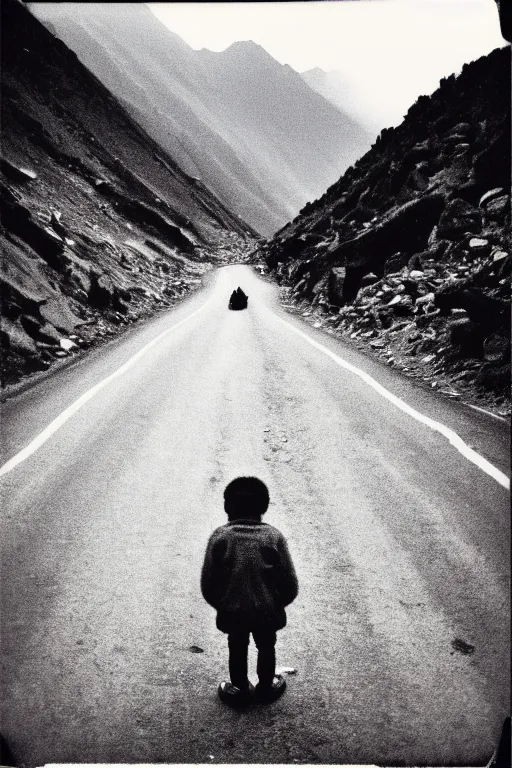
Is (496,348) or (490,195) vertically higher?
(490,195)

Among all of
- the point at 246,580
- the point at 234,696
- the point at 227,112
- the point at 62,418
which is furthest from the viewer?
the point at 227,112

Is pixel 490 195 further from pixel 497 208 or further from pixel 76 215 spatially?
pixel 76 215

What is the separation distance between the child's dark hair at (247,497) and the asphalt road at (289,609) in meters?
1.08

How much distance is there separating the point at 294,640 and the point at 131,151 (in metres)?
50.5

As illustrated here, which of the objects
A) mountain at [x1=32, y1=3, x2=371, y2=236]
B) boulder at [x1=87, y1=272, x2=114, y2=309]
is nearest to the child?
boulder at [x1=87, y1=272, x2=114, y2=309]

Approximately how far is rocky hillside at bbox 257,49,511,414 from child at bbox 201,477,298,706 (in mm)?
5643

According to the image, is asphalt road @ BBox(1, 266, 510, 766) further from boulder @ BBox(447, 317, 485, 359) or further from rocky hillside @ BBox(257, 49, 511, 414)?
rocky hillside @ BBox(257, 49, 511, 414)

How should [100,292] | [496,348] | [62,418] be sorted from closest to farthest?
[62,418], [496,348], [100,292]

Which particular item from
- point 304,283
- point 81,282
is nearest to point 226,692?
point 81,282

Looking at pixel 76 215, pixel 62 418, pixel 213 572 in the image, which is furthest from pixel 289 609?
pixel 76 215

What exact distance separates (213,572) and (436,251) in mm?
14161

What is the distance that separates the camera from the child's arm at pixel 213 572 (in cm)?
291

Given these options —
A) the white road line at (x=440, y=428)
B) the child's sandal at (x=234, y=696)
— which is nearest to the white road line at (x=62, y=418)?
the child's sandal at (x=234, y=696)

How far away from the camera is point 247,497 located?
9.65 feet
